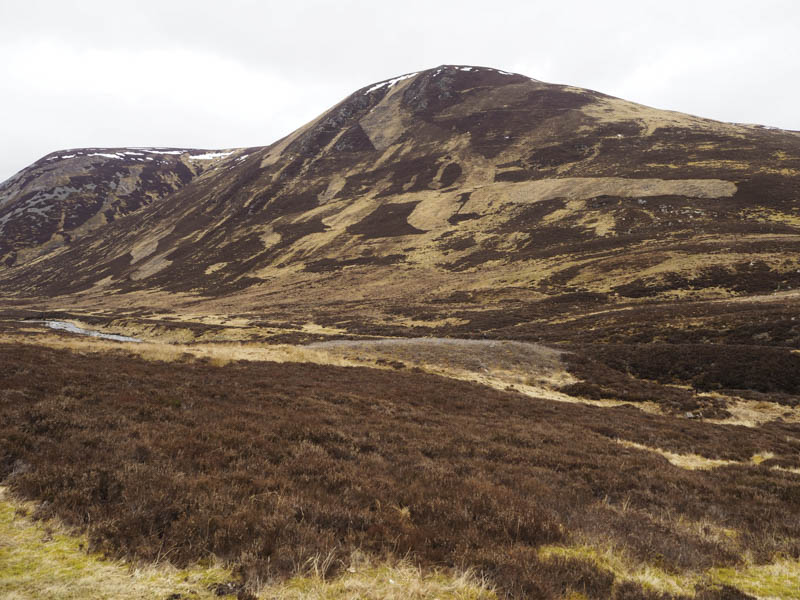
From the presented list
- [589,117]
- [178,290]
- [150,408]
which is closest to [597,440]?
[150,408]

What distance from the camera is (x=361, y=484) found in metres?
7.29

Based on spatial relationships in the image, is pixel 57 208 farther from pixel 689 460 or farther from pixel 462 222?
pixel 689 460

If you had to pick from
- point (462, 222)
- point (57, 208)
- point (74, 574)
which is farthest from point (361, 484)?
point (57, 208)

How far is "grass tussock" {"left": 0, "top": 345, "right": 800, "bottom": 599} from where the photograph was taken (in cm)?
503

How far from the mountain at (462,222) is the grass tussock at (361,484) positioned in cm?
2909

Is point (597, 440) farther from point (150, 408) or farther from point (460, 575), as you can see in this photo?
point (150, 408)

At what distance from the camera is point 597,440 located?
13273mm

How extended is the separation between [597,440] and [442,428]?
5.37 metres

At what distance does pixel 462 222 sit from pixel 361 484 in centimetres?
8475

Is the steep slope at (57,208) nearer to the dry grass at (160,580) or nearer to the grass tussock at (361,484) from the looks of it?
the grass tussock at (361,484)

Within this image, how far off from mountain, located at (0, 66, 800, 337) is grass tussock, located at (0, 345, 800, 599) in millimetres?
29090

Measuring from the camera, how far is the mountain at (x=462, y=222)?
5106cm

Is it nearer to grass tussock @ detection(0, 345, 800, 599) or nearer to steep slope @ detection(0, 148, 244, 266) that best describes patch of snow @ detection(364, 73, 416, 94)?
steep slope @ detection(0, 148, 244, 266)

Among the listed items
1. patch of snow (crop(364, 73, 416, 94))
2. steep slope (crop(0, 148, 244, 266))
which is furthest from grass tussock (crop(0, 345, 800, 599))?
steep slope (crop(0, 148, 244, 266))
